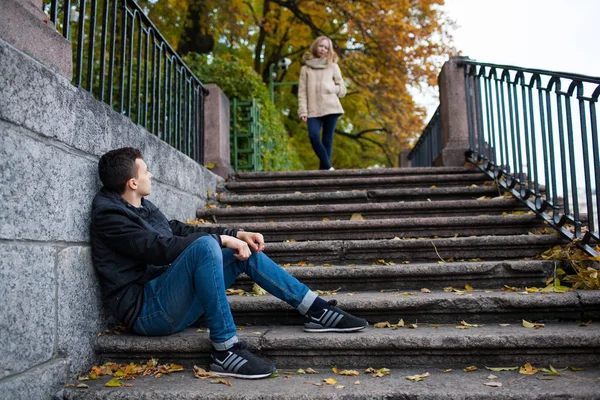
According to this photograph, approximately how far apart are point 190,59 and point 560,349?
700 centimetres

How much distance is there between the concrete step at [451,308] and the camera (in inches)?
113

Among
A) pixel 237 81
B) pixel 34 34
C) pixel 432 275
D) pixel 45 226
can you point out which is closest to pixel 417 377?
pixel 432 275

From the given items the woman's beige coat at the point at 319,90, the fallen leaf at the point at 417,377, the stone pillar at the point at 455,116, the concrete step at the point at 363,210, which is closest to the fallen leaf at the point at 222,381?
the fallen leaf at the point at 417,377

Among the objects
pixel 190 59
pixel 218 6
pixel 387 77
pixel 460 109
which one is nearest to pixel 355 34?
pixel 387 77

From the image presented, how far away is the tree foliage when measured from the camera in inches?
412

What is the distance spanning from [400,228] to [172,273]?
223 cm

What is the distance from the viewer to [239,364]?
2447mm

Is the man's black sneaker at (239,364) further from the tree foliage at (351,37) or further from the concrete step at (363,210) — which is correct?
the tree foliage at (351,37)

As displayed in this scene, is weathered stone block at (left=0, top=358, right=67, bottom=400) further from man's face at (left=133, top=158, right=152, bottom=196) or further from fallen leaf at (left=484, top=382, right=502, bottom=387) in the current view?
fallen leaf at (left=484, top=382, right=502, bottom=387)

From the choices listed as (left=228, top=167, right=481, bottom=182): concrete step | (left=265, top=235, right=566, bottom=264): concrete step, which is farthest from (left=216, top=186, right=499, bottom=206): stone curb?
(left=265, top=235, right=566, bottom=264): concrete step

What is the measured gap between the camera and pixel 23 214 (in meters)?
2.10

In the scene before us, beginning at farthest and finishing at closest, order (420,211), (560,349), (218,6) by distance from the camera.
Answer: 1. (218,6)
2. (420,211)
3. (560,349)

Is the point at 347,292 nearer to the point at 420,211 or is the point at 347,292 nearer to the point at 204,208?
the point at 420,211

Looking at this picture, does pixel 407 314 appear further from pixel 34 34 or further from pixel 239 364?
pixel 34 34
